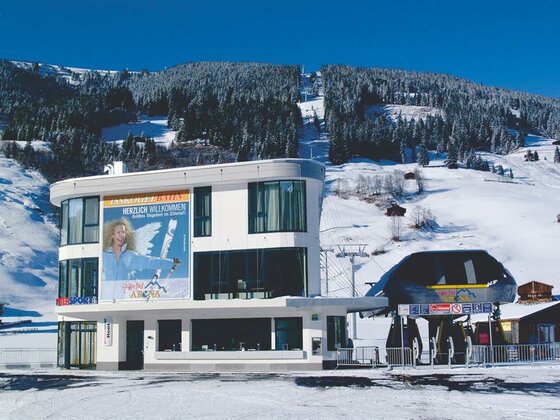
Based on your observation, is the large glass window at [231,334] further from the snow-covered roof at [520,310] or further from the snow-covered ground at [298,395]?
the snow-covered roof at [520,310]

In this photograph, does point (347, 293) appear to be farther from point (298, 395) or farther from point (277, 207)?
point (298, 395)

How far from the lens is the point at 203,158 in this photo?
138m

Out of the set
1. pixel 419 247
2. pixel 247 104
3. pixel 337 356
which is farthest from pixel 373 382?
pixel 247 104

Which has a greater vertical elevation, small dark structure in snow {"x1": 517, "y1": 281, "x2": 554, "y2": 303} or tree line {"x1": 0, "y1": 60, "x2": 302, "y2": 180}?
tree line {"x1": 0, "y1": 60, "x2": 302, "y2": 180}

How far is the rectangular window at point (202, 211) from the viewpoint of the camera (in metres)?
33.8

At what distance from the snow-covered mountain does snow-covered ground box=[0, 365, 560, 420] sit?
69.5 ft

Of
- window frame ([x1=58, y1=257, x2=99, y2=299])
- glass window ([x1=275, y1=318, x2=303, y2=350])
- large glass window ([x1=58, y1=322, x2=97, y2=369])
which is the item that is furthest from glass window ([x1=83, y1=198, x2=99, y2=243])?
glass window ([x1=275, y1=318, x2=303, y2=350])

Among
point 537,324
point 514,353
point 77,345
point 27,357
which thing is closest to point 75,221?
point 77,345

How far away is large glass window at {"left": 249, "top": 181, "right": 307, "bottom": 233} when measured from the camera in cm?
3250

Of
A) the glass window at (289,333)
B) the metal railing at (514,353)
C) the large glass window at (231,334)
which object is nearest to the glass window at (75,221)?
the large glass window at (231,334)

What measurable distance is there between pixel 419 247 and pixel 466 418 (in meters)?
63.3

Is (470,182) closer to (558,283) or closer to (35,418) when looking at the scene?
(558,283)

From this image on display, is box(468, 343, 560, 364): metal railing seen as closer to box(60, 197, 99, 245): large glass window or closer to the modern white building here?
the modern white building

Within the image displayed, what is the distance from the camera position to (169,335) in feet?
112
